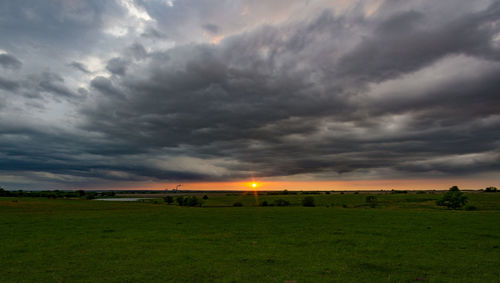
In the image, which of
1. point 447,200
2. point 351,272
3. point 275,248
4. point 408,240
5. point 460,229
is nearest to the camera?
point 351,272

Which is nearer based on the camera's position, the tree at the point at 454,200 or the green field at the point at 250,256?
the green field at the point at 250,256

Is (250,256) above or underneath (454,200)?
underneath

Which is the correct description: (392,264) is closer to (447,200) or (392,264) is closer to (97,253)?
(97,253)

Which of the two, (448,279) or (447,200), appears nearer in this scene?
(448,279)

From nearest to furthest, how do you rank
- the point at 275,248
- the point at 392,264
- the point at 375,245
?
1. the point at 392,264
2. the point at 275,248
3. the point at 375,245

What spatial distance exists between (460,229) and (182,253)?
1372 inches

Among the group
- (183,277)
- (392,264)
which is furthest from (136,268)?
(392,264)

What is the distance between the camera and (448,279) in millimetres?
15930

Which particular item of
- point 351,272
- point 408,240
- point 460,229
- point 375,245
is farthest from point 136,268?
point 460,229

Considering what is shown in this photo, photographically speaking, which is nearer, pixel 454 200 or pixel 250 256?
pixel 250 256

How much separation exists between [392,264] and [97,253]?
2198 centimetres

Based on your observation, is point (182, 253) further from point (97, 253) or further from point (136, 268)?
point (97, 253)

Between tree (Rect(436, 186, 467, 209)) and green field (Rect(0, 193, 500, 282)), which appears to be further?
tree (Rect(436, 186, 467, 209))

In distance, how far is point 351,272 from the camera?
17.2 meters
